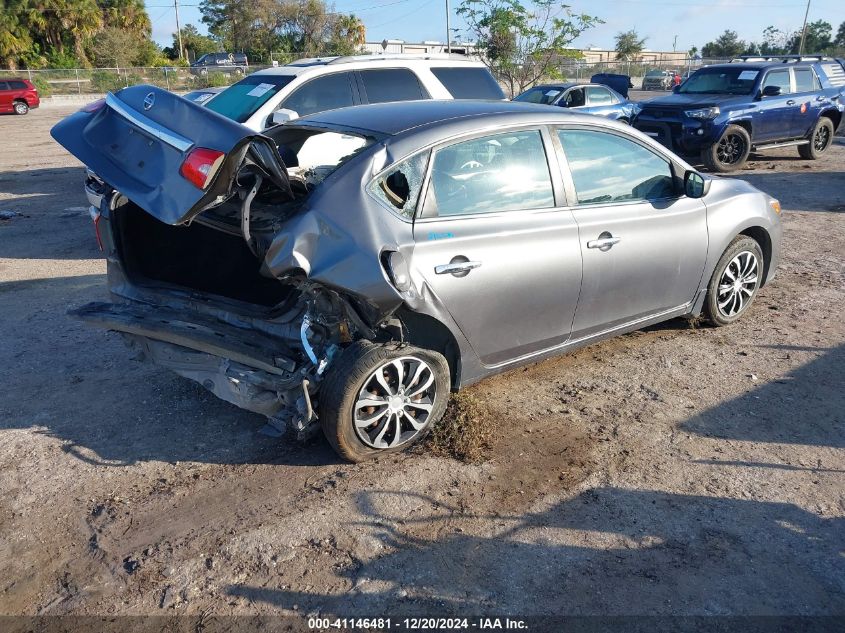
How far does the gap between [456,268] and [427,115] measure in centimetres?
103

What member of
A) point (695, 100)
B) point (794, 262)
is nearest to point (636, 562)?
point (794, 262)

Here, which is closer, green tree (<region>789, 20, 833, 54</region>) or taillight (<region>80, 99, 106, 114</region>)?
taillight (<region>80, 99, 106, 114</region>)

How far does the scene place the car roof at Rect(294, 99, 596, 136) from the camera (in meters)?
4.21

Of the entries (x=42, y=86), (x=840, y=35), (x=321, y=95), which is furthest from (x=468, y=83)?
(x=840, y=35)

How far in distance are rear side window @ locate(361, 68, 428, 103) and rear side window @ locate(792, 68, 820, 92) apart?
9.56m

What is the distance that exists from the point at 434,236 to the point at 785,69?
13.4 metres

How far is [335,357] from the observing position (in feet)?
12.5

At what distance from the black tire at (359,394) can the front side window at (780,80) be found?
12.7m

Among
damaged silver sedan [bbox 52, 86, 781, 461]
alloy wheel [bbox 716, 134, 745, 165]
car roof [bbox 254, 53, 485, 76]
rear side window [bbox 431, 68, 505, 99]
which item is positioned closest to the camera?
damaged silver sedan [bbox 52, 86, 781, 461]

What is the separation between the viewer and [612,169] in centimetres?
479

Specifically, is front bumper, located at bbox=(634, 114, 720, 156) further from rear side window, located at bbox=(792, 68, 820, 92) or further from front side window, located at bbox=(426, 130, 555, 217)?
front side window, located at bbox=(426, 130, 555, 217)

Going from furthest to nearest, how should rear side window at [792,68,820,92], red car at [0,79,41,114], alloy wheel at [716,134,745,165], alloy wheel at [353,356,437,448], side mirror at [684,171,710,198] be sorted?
red car at [0,79,41,114] < rear side window at [792,68,820,92] < alloy wheel at [716,134,745,165] < side mirror at [684,171,710,198] < alloy wheel at [353,356,437,448]

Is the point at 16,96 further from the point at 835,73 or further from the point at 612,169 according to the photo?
the point at 612,169

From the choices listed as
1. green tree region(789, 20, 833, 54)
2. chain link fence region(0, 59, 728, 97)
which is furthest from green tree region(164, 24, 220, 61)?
green tree region(789, 20, 833, 54)
